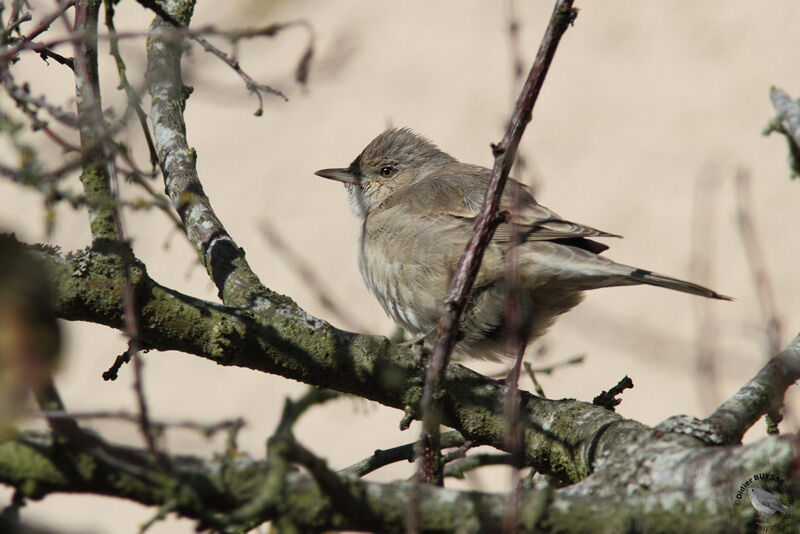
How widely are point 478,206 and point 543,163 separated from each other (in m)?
5.17

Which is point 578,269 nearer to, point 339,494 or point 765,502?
point 765,502

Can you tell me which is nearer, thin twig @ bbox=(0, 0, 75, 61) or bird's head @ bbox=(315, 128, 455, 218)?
thin twig @ bbox=(0, 0, 75, 61)

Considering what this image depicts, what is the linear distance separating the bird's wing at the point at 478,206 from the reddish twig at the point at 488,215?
1.96 meters

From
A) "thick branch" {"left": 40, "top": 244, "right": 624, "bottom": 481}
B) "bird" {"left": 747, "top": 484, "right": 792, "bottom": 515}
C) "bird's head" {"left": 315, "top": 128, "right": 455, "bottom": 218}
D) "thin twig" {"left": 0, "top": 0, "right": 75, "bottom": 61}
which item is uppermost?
"bird's head" {"left": 315, "top": 128, "right": 455, "bottom": 218}

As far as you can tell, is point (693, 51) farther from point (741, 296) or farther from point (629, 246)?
point (741, 296)

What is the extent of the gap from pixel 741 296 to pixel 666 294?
0.77 meters

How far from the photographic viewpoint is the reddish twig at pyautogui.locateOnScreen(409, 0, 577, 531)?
6.55 ft

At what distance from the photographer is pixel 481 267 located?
13.5 feet

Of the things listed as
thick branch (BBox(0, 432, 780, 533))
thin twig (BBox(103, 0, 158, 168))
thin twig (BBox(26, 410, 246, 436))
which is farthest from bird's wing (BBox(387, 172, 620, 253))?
thin twig (BBox(26, 410, 246, 436))

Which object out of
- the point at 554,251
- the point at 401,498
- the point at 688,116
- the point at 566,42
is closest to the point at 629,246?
the point at 688,116

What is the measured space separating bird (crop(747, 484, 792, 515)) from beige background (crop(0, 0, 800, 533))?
459cm

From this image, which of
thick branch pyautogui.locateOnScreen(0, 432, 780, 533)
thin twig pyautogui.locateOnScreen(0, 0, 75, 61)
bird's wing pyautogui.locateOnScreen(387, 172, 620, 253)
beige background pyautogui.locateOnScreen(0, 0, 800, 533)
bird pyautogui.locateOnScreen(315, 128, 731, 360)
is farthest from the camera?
beige background pyautogui.locateOnScreen(0, 0, 800, 533)

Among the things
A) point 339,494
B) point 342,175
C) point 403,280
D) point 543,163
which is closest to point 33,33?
point 339,494

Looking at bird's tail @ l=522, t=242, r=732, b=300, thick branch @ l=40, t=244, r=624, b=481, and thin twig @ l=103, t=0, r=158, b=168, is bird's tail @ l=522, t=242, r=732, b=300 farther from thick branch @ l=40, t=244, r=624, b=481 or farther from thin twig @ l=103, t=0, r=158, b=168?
thin twig @ l=103, t=0, r=158, b=168
